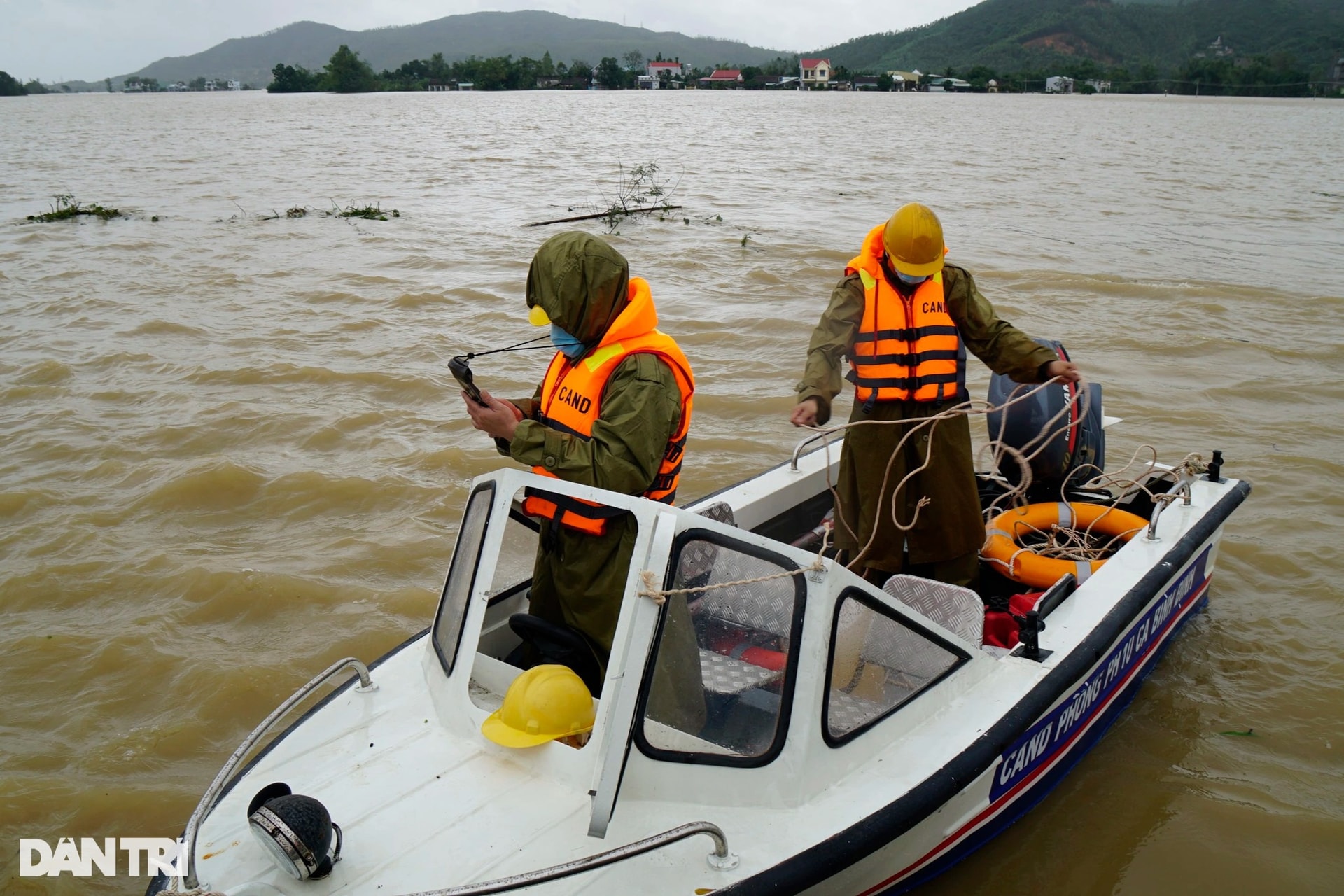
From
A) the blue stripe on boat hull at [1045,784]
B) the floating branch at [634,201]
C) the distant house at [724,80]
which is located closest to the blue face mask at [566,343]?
the blue stripe on boat hull at [1045,784]

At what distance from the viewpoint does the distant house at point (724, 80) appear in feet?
384

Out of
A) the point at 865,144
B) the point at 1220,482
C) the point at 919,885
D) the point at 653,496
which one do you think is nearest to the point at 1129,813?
the point at 919,885

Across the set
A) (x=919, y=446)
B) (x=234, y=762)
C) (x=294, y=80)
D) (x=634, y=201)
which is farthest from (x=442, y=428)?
(x=294, y=80)

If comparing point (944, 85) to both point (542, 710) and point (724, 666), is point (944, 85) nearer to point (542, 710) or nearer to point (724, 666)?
point (724, 666)

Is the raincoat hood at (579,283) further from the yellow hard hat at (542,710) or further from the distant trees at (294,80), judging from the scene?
Answer: the distant trees at (294,80)

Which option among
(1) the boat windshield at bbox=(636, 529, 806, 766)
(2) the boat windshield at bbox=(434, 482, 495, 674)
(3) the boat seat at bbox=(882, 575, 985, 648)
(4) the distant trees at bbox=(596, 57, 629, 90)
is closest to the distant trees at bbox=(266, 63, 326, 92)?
(4) the distant trees at bbox=(596, 57, 629, 90)

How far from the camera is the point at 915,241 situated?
3.59m

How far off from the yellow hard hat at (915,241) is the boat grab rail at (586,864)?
2.16 metres

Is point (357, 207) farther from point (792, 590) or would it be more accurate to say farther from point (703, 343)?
point (792, 590)

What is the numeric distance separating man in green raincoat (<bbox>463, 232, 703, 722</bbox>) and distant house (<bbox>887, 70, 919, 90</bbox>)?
104934 mm

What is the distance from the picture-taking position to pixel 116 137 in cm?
3434

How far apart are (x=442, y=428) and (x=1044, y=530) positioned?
14.8 ft

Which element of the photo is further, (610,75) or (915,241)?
(610,75)

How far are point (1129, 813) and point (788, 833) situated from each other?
6.43 feet
